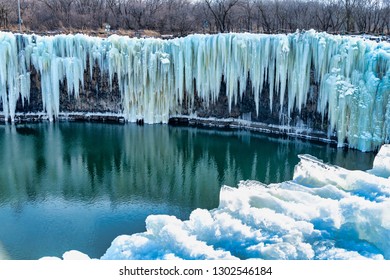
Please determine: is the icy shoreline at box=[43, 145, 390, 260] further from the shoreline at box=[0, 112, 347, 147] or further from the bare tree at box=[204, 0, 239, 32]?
the bare tree at box=[204, 0, 239, 32]

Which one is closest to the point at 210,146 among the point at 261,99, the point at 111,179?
the point at 261,99

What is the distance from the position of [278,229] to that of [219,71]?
12817 millimetres

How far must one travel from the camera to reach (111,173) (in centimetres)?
1535

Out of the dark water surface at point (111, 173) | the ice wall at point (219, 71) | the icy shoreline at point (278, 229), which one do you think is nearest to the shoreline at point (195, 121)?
A: the ice wall at point (219, 71)

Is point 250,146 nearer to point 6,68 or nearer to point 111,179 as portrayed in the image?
point 111,179

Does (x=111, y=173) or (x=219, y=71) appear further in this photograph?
(x=219, y=71)

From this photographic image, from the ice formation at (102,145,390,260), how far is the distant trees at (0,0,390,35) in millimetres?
22383

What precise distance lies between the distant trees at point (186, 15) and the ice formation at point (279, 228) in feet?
73.4

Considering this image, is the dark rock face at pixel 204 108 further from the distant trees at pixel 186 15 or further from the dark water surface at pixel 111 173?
the distant trees at pixel 186 15

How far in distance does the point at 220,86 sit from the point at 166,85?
9.11ft

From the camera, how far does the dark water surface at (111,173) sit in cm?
1095

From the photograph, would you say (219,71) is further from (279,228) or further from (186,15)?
(186,15)

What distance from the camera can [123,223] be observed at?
1127 cm

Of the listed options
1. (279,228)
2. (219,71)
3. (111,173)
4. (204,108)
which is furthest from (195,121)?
(279,228)
